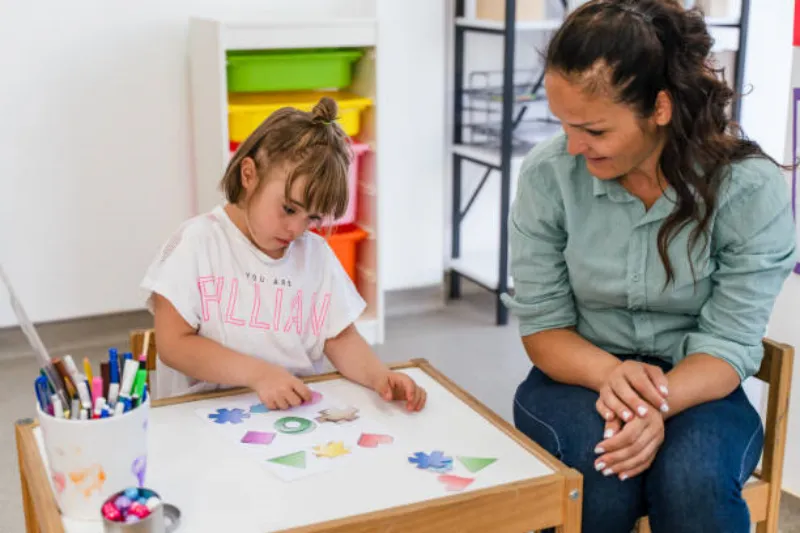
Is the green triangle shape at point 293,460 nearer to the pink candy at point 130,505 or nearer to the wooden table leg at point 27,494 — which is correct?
the pink candy at point 130,505

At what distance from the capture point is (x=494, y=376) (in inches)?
114

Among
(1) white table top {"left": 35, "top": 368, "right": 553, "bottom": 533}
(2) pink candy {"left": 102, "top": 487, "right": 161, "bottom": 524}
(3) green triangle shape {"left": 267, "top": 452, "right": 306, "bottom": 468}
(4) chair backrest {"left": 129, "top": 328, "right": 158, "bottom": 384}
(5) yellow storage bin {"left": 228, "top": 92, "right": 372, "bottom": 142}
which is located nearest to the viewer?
(2) pink candy {"left": 102, "top": 487, "right": 161, "bottom": 524}

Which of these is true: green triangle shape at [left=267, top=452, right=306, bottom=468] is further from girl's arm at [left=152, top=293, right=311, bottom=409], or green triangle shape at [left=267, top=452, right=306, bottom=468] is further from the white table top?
girl's arm at [left=152, top=293, right=311, bottom=409]

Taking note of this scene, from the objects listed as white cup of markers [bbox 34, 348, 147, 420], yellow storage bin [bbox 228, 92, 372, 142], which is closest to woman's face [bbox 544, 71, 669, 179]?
white cup of markers [bbox 34, 348, 147, 420]

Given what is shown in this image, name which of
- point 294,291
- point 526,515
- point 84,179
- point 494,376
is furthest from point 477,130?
point 526,515

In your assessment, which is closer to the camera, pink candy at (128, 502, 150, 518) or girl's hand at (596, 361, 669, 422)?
pink candy at (128, 502, 150, 518)

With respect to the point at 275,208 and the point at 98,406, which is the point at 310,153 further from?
the point at 98,406

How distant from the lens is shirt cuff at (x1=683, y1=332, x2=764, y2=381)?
4.76 ft

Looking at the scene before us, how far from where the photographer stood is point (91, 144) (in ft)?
9.87

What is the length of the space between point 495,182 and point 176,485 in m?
2.63

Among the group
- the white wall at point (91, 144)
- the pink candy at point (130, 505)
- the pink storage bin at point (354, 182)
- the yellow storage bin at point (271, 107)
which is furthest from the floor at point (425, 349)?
the pink candy at point (130, 505)

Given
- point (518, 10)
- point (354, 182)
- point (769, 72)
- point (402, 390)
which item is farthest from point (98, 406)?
point (769, 72)

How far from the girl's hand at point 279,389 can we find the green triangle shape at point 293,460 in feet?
0.51

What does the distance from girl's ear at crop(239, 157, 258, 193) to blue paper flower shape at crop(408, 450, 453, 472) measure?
55cm
